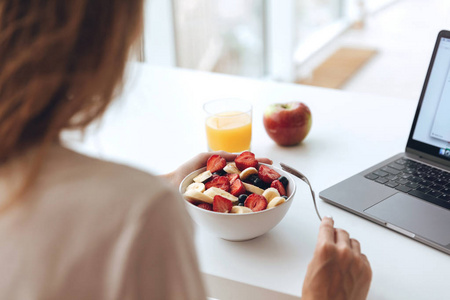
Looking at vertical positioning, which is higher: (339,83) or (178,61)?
(178,61)

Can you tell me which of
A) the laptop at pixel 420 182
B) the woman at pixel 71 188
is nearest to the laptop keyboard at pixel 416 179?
the laptop at pixel 420 182

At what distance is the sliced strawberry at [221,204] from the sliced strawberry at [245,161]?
151 mm

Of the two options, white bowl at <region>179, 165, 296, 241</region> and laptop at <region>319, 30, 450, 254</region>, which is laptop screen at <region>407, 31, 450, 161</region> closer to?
laptop at <region>319, 30, 450, 254</region>

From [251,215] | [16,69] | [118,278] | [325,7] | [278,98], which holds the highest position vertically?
[16,69]

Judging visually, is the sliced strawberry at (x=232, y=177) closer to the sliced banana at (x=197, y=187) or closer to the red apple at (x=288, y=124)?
the sliced banana at (x=197, y=187)

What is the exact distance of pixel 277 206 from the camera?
2.79 ft

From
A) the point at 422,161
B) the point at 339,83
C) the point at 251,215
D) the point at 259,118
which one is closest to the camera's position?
the point at 251,215

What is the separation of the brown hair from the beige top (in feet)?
0.13

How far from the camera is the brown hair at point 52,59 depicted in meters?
0.43

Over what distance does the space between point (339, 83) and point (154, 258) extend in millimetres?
4004

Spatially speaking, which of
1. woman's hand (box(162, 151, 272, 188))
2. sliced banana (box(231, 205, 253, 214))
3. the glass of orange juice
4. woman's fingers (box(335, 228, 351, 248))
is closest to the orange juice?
the glass of orange juice

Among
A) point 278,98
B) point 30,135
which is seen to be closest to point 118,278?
point 30,135

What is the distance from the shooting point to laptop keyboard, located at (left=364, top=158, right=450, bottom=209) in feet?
3.22

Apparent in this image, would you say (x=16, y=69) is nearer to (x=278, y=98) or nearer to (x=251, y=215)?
(x=251, y=215)
